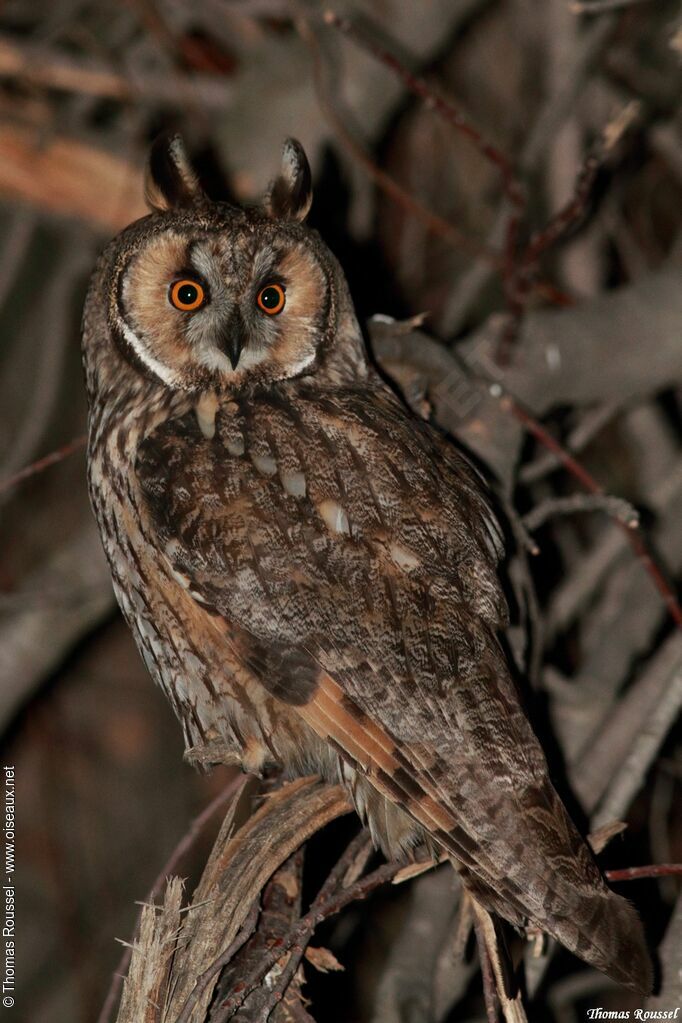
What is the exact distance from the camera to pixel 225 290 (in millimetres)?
1842

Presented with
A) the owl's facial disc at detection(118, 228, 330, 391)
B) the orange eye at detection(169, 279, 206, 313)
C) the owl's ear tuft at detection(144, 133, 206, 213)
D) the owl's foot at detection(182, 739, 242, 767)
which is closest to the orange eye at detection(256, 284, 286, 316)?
the owl's facial disc at detection(118, 228, 330, 391)

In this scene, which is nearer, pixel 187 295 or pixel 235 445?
pixel 235 445

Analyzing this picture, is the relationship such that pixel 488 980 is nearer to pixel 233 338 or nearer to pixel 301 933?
pixel 301 933

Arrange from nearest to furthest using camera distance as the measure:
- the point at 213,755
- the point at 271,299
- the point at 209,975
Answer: the point at 209,975 < the point at 213,755 < the point at 271,299

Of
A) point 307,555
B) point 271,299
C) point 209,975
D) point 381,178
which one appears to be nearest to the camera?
point 209,975

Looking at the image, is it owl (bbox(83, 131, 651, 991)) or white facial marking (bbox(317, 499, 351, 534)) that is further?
white facial marking (bbox(317, 499, 351, 534))

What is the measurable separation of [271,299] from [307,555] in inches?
20.2

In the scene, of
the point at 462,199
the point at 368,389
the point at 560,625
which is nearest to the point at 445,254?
the point at 462,199

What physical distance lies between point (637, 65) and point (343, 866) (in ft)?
8.81

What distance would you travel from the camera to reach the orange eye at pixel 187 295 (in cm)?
186

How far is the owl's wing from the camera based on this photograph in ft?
5.04

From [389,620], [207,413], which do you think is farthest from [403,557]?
[207,413]

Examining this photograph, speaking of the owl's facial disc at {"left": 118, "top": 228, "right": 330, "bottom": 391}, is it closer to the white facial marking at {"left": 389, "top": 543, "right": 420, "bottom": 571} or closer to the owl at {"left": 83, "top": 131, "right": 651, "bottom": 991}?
the owl at {"left": 83, "top": 131, "right": 651, "bottom": 991}

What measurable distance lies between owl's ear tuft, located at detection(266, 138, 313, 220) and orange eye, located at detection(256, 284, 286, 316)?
0.13m
